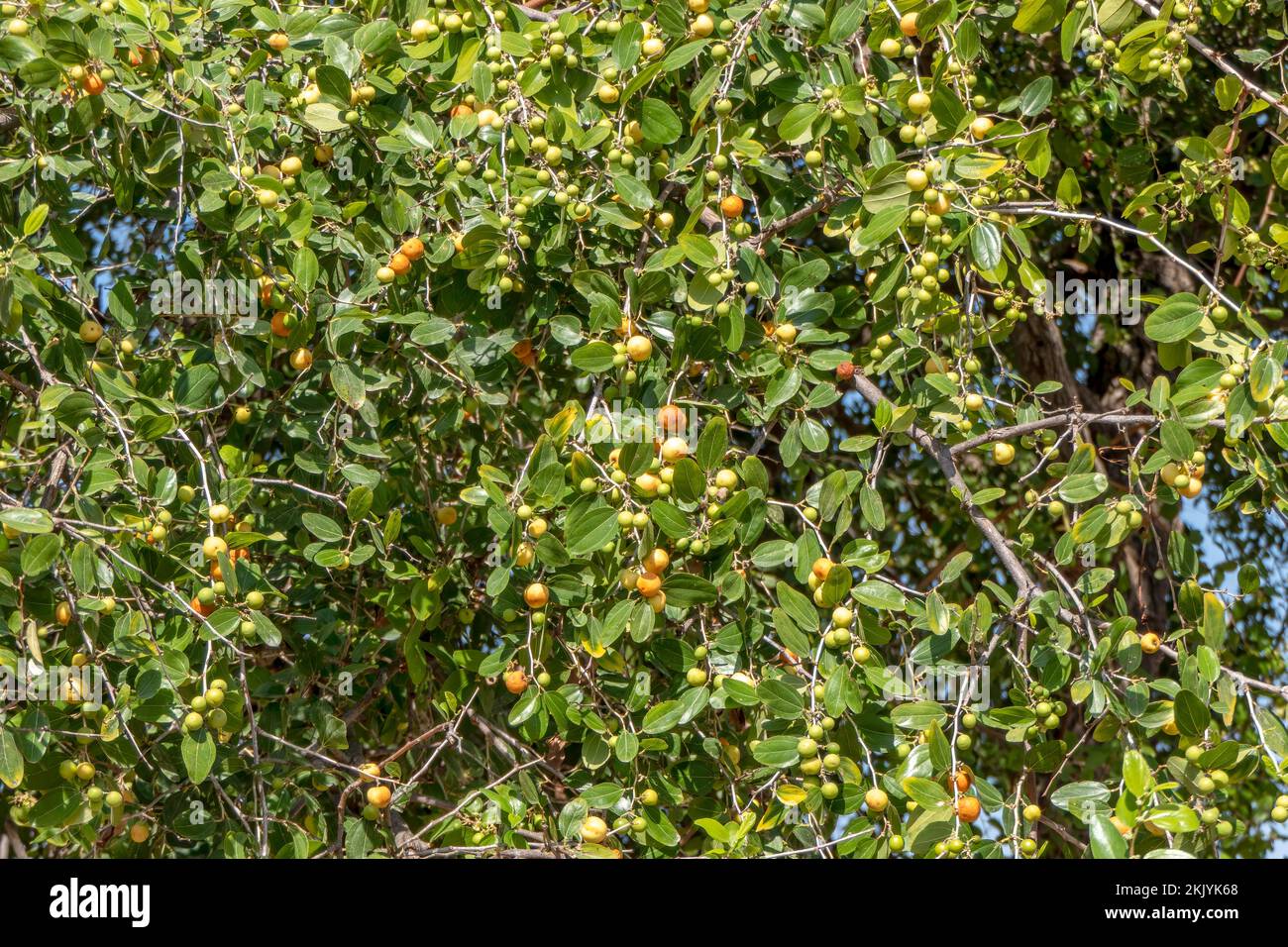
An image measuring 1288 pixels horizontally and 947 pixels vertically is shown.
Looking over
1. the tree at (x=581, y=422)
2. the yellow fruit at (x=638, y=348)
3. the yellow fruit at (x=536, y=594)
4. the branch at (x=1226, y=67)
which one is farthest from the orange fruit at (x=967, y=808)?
the branch at (x=1226, y=67)

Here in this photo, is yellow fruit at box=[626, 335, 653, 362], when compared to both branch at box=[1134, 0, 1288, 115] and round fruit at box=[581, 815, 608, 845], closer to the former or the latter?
round fruit at box=[581, 815, 608, 845]

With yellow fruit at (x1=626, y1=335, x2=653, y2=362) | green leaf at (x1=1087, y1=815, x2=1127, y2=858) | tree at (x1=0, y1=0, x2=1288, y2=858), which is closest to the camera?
green leaf at (x1=1087, y1=815, x2=1127, y2=858)

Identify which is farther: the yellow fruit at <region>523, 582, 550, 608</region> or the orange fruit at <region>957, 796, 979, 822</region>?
the yellow fruit at <region>523, 582, 550, 608</region>

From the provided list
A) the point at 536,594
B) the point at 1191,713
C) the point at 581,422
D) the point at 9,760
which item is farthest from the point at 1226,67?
the point at 9,760

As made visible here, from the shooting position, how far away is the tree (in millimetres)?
1550

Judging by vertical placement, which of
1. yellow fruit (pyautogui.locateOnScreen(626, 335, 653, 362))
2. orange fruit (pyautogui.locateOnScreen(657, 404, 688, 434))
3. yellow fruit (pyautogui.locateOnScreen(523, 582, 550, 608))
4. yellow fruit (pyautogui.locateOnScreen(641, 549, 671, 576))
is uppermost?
yellow fruit (pyautogui.locateOnScreen(626, 335, 653, 362))

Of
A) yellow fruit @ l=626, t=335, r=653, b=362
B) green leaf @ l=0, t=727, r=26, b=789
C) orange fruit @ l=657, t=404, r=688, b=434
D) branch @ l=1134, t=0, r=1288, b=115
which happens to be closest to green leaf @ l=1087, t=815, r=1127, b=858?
orange fruit @ l=657, t=404, r=688, b=434

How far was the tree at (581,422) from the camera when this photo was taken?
155 centimetres

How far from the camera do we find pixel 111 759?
1625 mm

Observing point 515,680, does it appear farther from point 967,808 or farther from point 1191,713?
point 1191,713

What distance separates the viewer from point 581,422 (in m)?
1.64

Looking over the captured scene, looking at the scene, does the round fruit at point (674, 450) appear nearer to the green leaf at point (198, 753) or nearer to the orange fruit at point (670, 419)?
the orange fruit at point (670, 419)
